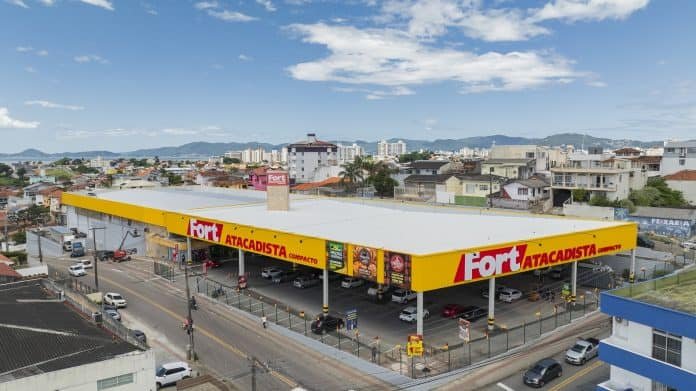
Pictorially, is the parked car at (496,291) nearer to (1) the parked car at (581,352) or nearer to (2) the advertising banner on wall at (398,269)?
(1) the parked car at (581,352)

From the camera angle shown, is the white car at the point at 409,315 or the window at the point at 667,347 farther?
the white car at the point at 409,315

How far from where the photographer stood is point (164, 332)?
3653cm

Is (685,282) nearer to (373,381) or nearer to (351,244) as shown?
(373,381)

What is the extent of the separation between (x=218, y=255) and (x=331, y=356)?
32275 mm

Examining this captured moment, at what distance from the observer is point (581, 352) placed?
1168 inches

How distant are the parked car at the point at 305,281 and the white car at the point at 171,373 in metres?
18.8

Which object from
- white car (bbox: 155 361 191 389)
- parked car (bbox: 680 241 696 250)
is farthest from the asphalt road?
parked car (bbox: 680 241 696 250)

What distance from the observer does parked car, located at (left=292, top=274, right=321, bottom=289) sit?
47344 millimetres

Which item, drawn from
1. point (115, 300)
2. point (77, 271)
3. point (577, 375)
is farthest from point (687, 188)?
point (77, 271)

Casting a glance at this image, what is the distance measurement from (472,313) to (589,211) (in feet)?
128

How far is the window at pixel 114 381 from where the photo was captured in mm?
21094

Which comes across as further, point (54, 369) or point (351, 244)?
point (351, 244)

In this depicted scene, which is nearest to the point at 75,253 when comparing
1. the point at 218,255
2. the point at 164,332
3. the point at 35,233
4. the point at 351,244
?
the point at 35,233

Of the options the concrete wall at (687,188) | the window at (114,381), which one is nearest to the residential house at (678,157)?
the concrete wall at (687,188)
